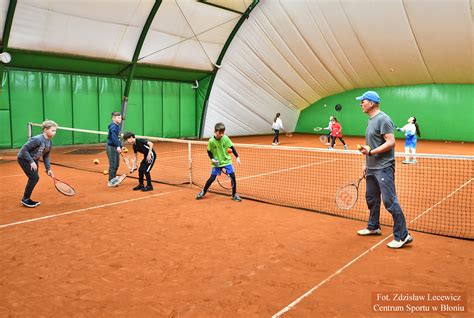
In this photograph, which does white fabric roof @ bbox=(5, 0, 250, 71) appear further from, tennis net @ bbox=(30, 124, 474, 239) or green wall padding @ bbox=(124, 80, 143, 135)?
tennis net @ bbox=(30, 124, 474, 239)

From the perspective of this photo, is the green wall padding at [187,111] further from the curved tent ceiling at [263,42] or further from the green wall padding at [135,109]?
the green wall padding at [135,109]

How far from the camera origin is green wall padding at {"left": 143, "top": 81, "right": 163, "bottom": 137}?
71.1 feet

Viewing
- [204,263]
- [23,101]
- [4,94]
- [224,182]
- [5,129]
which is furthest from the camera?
[23,101]

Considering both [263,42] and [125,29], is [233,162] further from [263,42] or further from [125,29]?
[263,42]

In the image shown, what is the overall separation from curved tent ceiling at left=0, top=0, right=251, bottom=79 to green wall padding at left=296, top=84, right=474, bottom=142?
10.6 metres

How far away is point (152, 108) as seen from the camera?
72.1 ft

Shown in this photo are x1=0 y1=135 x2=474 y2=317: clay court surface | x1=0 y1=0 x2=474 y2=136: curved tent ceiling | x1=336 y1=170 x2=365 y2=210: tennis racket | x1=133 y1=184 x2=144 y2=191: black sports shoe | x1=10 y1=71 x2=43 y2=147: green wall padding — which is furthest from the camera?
x1=10 y1=71 x2=43 y2=147: green wall padding

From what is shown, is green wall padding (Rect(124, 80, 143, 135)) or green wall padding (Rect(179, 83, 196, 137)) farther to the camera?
green wall padding (Rect(179, 83, 196, 137))

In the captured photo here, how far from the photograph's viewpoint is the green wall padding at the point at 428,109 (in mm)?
23312

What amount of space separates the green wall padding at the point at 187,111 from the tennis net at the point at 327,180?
723 cm

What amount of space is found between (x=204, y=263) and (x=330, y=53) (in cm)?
1942

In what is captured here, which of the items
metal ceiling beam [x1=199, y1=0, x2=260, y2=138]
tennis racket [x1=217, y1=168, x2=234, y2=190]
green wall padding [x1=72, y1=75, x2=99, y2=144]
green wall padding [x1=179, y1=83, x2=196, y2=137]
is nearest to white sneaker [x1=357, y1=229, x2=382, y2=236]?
tennis racket [x1=217, y1=168, x2=234, y2=190]

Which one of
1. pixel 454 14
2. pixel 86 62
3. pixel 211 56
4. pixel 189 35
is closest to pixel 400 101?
pixel 454 14

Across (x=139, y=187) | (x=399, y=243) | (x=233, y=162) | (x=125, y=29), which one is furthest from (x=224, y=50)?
(x=399, y=243)
